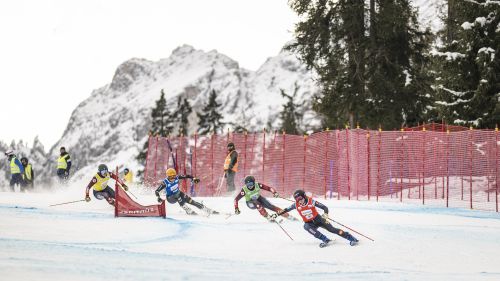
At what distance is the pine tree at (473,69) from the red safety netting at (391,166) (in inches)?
36.1

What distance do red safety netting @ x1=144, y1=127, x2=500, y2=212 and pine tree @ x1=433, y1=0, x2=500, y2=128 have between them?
92 cm

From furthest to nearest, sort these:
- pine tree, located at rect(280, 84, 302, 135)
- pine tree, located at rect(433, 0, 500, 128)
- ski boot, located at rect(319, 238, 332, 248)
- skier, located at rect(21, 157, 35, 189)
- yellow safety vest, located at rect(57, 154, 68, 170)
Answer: pine tree, located at rect(280, 84, 302, 135) < skier, located at rect(21, 157, 35, 189) < yellow safety vest, located at rect(57, 154, 68, 170) < pine tree, located at rect(433, 0, 500, 128) < ski boot, located at rect(319, 238, 332, 248)

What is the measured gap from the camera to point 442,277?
8930 millimetres

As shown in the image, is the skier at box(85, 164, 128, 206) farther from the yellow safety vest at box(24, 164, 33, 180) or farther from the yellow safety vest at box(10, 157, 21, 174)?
the yellow safety vest at box(24, 164, 33, 180)

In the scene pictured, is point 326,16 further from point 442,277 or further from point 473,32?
point 442,277

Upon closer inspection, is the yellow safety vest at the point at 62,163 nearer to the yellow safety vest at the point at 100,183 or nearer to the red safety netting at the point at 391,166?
the yellow safety vest at the point at 100,183

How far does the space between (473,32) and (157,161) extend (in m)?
13.9

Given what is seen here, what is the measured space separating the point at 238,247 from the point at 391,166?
10392mm

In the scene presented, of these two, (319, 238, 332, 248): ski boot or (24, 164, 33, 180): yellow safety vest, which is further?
(24, 164, 33, 180): yellow safety vest

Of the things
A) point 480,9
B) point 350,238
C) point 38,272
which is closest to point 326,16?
point 480,9

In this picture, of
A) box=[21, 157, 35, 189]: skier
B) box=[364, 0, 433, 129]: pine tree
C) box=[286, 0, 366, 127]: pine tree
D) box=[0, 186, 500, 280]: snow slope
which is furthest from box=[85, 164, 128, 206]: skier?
box=[364, 0, 433, 129]: pine tree

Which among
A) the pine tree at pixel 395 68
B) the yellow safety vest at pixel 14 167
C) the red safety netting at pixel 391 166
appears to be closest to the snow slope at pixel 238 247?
the red safety netting at pixel 391 166

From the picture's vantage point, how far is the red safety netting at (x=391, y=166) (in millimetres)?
18906

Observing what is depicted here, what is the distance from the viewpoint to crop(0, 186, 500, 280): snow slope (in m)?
8.77
